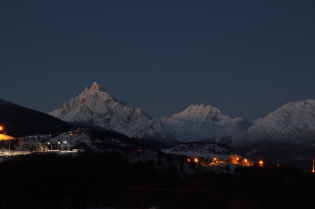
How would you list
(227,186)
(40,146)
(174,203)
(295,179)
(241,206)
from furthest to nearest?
1. (40,146)
2. (295,179)
3. (227,186)
4. (174,203)
5. (241,206)

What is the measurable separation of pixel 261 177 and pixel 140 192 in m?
53.7

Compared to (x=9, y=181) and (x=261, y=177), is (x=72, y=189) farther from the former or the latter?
(x=261, y=177)

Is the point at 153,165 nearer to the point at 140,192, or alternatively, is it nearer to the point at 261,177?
the point at 261,177

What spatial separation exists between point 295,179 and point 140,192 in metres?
71.2

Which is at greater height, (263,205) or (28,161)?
(28,161)

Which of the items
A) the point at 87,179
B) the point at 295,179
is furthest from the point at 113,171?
the point at 295,179

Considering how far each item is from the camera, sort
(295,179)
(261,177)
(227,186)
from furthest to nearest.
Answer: (295,179) → (261,177) → (227,186)

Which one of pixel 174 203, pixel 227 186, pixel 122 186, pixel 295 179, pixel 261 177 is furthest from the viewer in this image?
pixel 295 179

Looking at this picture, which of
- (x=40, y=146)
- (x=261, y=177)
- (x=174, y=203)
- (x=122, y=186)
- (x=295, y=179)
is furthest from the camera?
(x=40, y=146)

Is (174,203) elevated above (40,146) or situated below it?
below

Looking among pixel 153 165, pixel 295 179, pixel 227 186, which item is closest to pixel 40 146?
pixel 153 165

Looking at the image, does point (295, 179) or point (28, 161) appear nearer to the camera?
point (28, 161)

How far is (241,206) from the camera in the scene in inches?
3558

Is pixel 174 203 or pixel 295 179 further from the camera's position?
pixel 295 179
